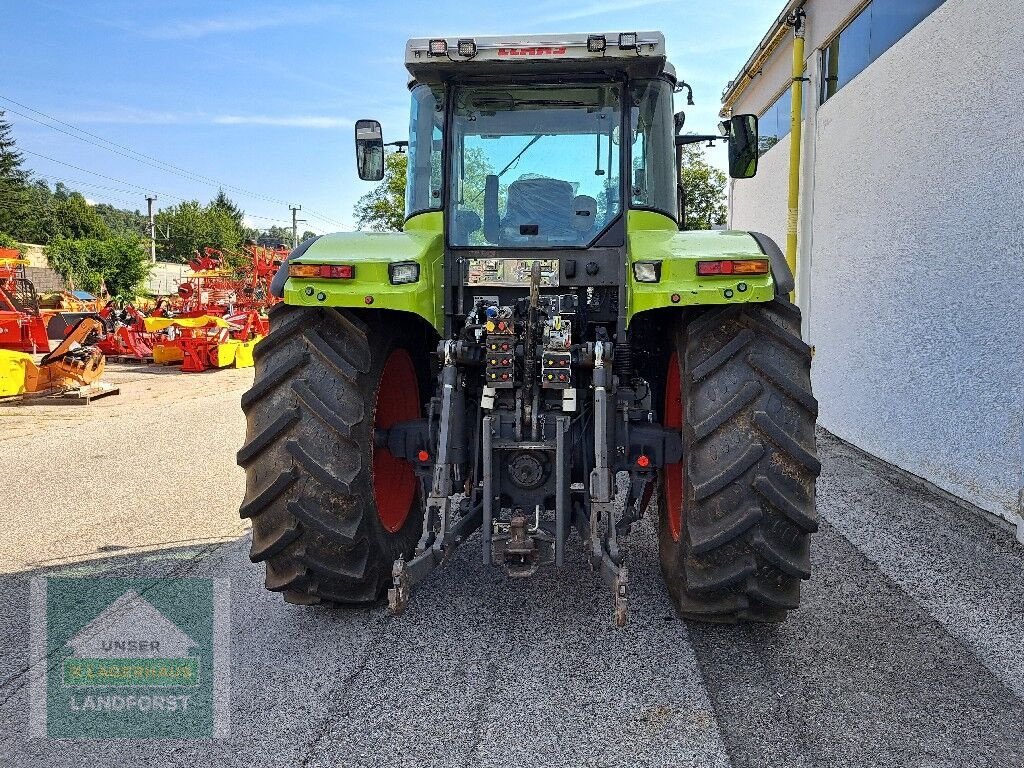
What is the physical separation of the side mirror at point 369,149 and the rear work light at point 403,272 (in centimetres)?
140

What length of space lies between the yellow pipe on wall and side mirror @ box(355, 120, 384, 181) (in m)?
6.33

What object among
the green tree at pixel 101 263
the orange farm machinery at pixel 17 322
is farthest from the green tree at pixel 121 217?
the orange farm machinery at pixel 17 322

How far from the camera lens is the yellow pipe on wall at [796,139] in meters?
9.73

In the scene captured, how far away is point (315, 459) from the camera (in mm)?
3344

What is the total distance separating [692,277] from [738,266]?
178 millimetres

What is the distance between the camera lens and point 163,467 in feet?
22.6

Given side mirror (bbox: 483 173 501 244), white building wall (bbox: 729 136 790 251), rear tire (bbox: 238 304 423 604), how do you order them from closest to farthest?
rear tire (bbox: 238 304 423 604)
side mirror (bbox: 483 173 501 244)
white building wall (bbox: 729 136 790 251)

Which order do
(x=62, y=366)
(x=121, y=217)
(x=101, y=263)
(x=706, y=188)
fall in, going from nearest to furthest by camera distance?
(x=62, y=366) < (x=706, y=188) < (x=101, y=263) < (x=121, y=217)

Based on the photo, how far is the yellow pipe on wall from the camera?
9.73 metres

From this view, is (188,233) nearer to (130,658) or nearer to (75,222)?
(75,222)

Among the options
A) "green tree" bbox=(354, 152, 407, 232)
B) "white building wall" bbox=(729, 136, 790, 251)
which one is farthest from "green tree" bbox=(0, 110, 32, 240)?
"white building wall" bbox=(729, 136, 790, 251)

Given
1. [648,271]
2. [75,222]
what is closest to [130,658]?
[648,271]

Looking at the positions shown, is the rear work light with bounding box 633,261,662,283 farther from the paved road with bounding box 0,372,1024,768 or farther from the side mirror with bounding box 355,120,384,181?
the side mirror with bounding box 355,120,384,181

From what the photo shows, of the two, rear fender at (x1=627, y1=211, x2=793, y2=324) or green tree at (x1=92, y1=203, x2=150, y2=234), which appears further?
green tree at (x1=92, y1=203, x2=150, y2=234)
